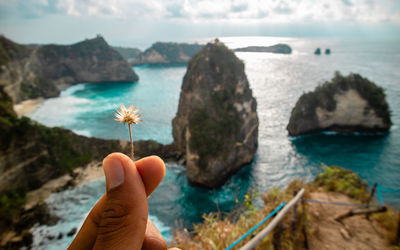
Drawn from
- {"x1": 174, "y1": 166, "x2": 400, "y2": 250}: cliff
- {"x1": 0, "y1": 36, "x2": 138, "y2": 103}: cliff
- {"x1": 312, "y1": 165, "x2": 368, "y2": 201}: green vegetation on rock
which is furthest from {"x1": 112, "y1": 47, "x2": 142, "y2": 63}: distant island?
{"x1": 174, "y1": 166, "x2": 400, "y2": 250}: cliff

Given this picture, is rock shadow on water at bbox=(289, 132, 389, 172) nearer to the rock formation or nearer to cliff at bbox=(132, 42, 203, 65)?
the rock formation

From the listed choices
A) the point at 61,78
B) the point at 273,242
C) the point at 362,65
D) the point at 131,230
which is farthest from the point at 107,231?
the point at 61,78

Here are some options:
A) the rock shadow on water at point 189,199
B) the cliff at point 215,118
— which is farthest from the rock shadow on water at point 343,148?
the rock shadow on water at point 189,199

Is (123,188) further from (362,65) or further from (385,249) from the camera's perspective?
(362,65)

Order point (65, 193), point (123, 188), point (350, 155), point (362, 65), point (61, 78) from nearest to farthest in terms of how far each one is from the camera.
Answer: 1. point (123, 188)
2. point (65, 193)
3. point (350, 155)
4. point (362, 65)
5. point (61, 78)

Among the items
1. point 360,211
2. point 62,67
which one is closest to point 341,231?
point 360,211

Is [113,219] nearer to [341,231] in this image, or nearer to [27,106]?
[341,231]
